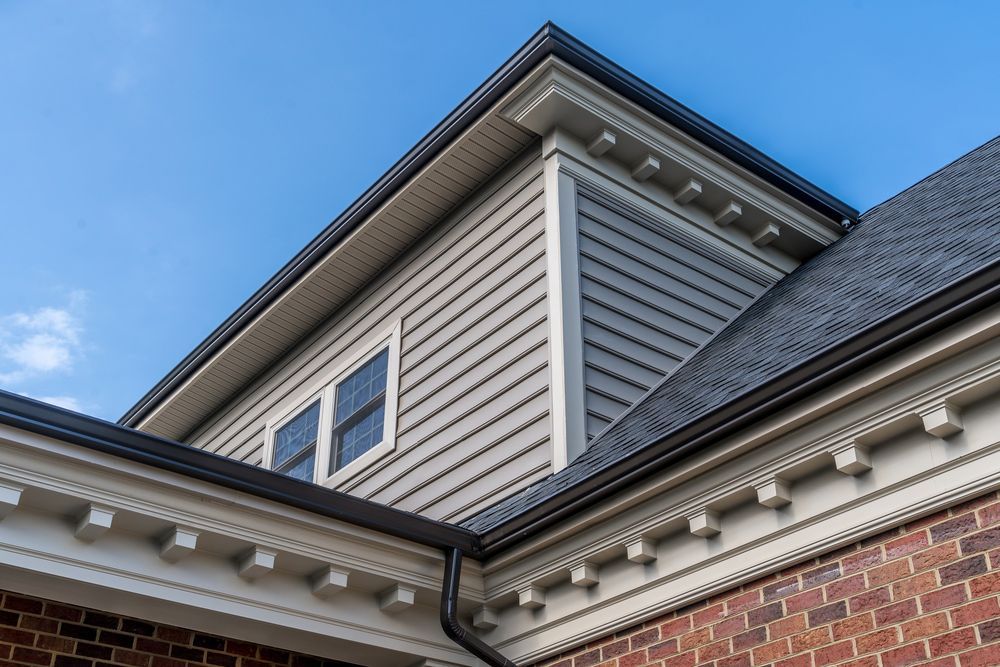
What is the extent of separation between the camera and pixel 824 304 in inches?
270

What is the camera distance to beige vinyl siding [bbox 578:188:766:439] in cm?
761

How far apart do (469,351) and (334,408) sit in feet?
7.03

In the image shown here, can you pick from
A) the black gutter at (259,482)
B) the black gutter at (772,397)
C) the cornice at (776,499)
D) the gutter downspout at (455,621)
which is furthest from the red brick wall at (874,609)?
the black gutter at (259,482)

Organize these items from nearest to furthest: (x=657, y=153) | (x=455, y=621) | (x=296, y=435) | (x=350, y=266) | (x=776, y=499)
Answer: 1. (x=776, y=499)
2. (x=455, y=621)
3. (x=657, y=153)
4. (x=350, y=266)
5. (x=296, y=435)

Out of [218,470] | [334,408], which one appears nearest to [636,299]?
[334,408]

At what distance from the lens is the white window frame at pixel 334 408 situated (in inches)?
350

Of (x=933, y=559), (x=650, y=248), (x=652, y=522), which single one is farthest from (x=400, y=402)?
(x=933, y=559)

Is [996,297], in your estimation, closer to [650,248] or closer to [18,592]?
[18,592]

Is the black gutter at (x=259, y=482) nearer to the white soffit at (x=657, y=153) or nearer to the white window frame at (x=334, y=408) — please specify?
the white window frame at (x=334, y=408)

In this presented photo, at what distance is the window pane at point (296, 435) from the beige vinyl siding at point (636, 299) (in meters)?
3.44

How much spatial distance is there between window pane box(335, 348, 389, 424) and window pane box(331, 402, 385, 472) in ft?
0.42

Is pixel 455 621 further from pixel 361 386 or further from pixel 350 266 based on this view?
pixel 350 266

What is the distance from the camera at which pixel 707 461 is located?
4727mm

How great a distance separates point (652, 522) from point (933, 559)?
1317mm
